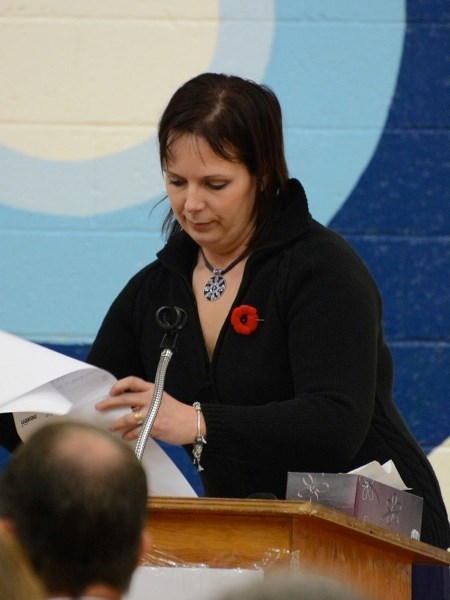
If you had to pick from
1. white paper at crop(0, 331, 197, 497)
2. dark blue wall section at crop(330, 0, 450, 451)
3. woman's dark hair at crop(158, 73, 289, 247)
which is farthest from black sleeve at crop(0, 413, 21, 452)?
dark blue wall section at crop(330, 0, 450, 451)

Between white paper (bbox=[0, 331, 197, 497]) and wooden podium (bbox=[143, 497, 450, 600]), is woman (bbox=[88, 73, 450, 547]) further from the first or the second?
wooden podium (bbox=[143, 497, 450, 600])

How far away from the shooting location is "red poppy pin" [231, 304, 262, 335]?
230cm

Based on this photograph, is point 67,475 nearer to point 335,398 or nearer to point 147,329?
point 335,398

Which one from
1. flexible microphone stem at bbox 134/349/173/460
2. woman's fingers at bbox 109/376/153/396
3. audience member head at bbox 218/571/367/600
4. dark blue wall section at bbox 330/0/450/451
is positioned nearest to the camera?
audience member head at bbox 218/571/367/600

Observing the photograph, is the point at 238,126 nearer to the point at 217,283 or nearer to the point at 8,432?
the point at 217,283

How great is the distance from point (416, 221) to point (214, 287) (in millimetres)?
1123

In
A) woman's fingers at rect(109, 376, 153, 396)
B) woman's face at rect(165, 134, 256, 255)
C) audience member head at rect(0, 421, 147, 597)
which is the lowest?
woman's fingers at rect(109, 376, 153, 396)

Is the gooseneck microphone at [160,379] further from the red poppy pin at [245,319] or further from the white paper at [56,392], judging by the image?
the red poppy pin at [245,319]

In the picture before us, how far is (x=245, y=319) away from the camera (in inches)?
90.8

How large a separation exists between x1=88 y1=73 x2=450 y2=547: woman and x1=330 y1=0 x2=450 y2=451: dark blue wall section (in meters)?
0.98


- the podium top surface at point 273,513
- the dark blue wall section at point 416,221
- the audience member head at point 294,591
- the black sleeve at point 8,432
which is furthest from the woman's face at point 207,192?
the audience member head at point 294,591

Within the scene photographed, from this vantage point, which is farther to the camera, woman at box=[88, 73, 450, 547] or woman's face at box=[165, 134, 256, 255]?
woman's face at box=[165, 134, 256, 255]

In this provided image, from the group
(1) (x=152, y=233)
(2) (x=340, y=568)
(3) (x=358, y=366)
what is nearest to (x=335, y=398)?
(3) (x=358, y=366)

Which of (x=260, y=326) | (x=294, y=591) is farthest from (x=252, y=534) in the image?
(x=294, y=591)
